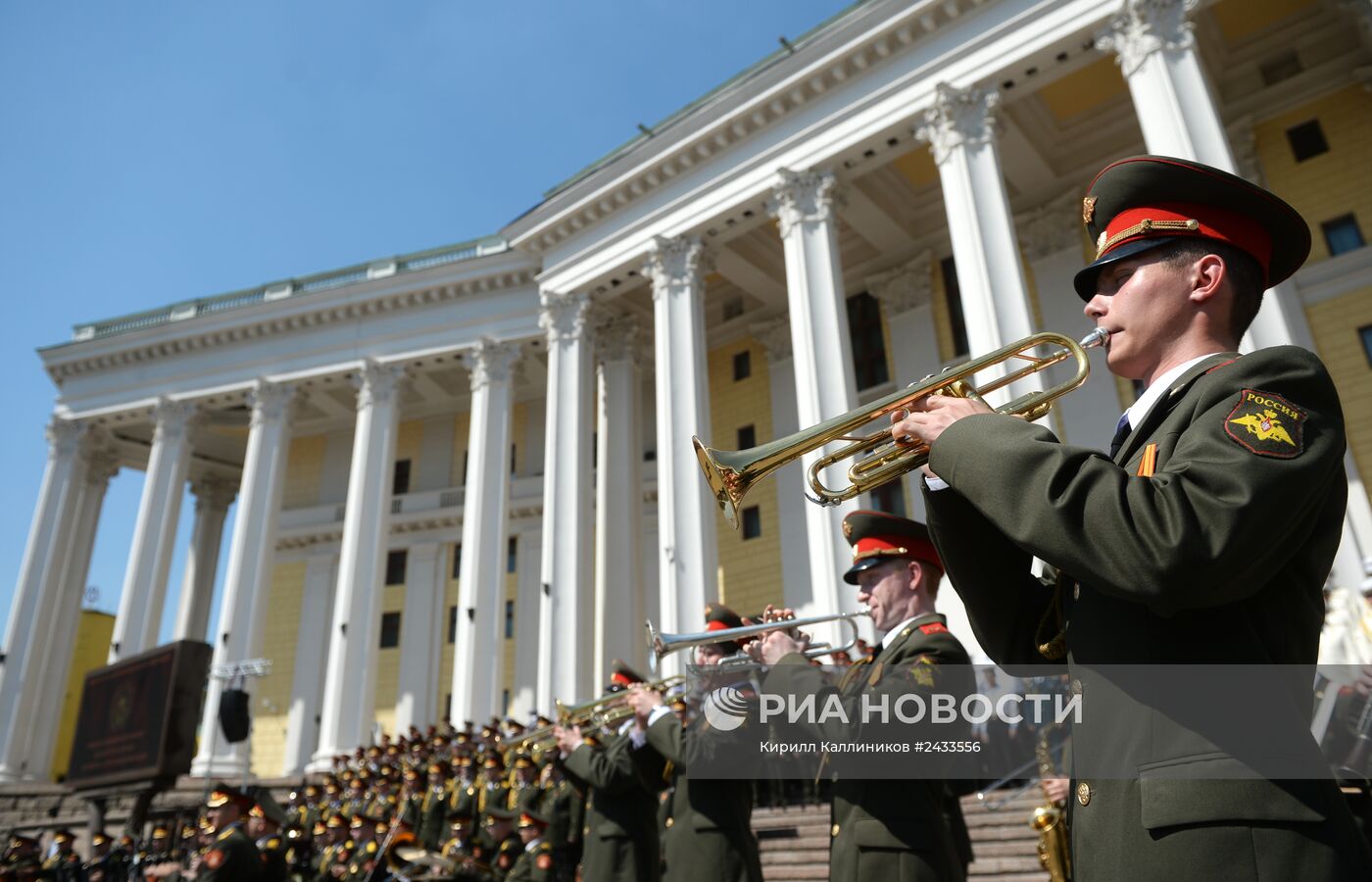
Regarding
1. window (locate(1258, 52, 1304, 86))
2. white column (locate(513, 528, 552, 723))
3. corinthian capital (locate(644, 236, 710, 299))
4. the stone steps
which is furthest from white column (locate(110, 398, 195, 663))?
window (locate(1258, 52, 1304, 86))

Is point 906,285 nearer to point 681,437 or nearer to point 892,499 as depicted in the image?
point 892,499

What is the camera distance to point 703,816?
5.90 meters

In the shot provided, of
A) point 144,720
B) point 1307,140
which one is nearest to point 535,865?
point 144,720

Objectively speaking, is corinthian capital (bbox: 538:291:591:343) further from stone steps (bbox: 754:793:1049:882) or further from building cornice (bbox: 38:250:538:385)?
stone steps (bbox: 754:793:1049:882)

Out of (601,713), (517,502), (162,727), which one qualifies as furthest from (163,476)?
(601,713)

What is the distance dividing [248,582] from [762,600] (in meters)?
14.8

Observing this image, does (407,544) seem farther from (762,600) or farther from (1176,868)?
(1176,868)

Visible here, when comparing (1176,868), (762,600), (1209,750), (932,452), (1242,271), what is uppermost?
(762,600)

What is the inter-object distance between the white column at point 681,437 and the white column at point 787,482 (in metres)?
3.86

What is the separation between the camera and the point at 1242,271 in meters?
2.24

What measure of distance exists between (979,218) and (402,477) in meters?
24.3

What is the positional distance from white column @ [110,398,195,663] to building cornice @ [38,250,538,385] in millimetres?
2247

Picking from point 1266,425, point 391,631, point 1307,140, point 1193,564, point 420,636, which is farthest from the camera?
point 391,631

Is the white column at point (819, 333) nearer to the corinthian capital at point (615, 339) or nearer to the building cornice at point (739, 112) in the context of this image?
the building cornice at point (739, 112)
